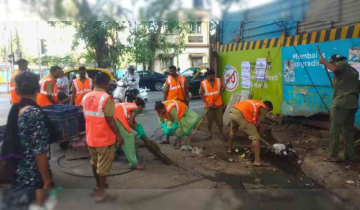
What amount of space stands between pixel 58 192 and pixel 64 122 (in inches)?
69.2

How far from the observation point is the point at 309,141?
5520 mm

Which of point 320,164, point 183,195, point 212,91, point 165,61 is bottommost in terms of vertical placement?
point 183,195

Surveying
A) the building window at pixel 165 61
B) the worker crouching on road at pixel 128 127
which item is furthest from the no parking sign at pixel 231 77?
the building window at pixel 165 61

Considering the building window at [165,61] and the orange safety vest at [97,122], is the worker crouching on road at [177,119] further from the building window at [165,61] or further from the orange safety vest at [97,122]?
the building window at [165,61]

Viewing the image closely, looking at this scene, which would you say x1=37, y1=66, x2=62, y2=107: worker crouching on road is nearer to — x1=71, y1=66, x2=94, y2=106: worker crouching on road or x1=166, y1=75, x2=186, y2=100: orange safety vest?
x1=71, y1=66, x2=94, y2=106: worker crouching on road

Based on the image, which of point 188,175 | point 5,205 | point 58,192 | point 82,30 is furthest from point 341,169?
point 82,30

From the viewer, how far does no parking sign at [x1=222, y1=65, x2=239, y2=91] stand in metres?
8.06

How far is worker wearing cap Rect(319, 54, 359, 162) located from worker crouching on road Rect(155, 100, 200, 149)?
89.9 inches

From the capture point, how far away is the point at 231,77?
26.9ft

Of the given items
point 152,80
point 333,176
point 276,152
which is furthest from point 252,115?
point 152,80

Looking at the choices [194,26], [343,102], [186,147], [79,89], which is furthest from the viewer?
[194,26]

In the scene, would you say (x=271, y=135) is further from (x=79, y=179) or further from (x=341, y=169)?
(x=79, y=179)

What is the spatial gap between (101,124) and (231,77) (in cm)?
553

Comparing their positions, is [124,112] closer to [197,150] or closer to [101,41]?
[197,150]
